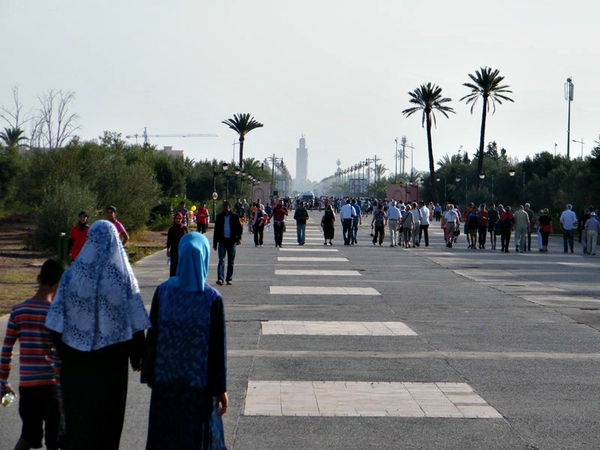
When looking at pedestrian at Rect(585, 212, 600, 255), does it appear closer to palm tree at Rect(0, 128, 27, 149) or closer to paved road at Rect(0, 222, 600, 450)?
paved road at Rect(0, 222, 600, 450)

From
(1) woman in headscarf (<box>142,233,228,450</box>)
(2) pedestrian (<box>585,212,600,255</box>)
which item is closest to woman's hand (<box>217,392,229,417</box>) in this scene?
(1) woman in headscarf (<box>142,233,228,450</box>)

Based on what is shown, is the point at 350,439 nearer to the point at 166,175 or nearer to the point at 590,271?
the point at 590,271

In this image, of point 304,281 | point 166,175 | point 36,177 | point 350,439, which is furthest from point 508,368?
point 166,175

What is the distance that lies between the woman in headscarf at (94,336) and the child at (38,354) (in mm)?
463

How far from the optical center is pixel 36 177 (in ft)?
151

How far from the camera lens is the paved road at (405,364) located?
26.8 feet

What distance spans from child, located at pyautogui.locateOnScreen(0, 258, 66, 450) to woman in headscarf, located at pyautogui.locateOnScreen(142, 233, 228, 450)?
2.95ft

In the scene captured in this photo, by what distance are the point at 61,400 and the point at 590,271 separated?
2176 cm

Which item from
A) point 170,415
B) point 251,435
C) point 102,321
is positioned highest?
point 102,321

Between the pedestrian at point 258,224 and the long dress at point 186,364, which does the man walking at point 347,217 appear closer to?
the pedestrian at point 258,224

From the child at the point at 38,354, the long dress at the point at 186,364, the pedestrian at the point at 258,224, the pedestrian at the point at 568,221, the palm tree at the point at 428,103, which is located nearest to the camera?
the long dress at the point at 186,364

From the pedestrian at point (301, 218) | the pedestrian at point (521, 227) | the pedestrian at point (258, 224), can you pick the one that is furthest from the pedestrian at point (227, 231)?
the pedestrian at point (521, 227)

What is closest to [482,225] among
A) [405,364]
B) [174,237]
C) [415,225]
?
[415,225]

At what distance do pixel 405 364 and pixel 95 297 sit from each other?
603cm
